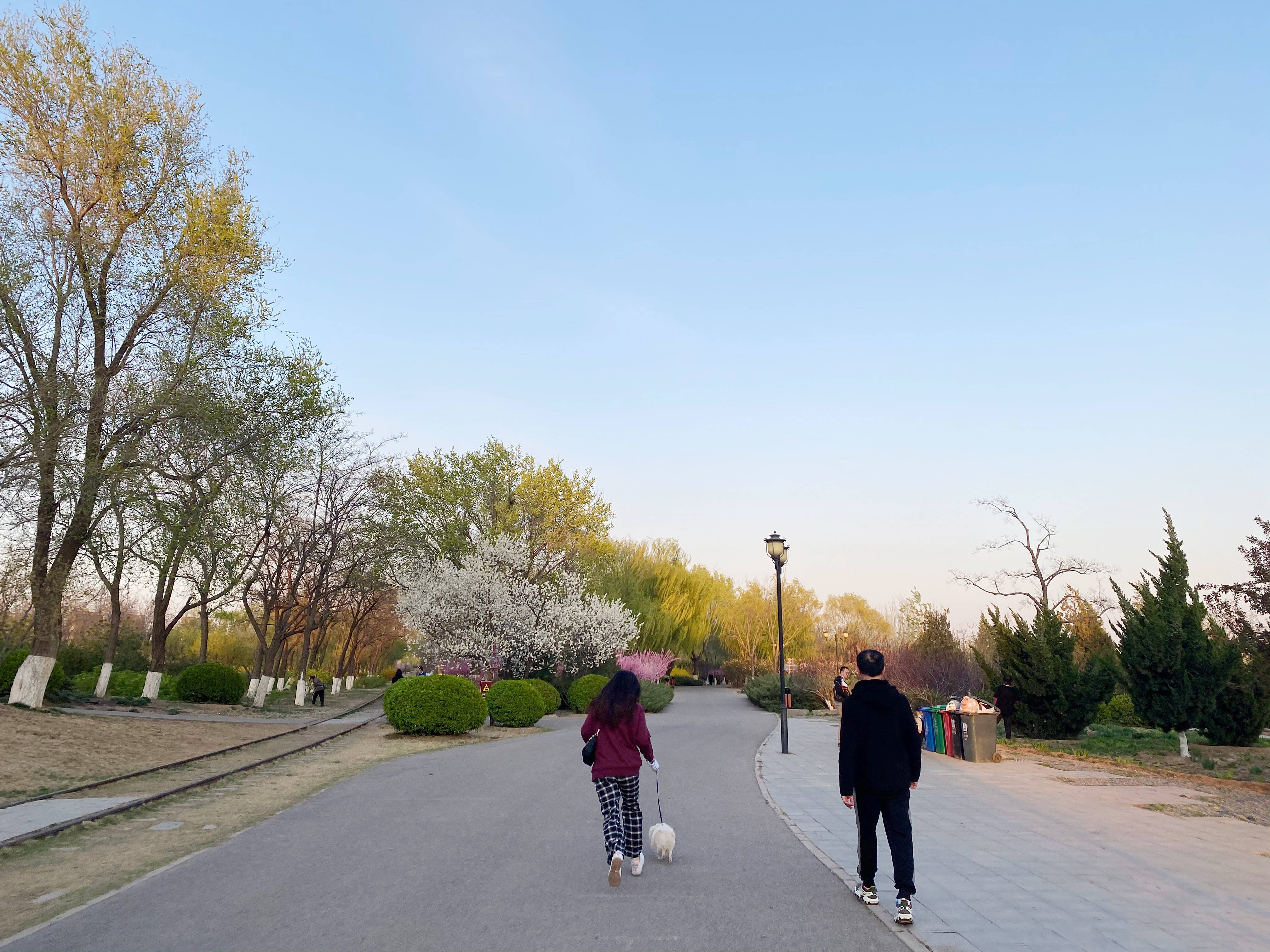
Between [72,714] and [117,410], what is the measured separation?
22.2 ft

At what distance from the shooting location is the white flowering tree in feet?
95.5

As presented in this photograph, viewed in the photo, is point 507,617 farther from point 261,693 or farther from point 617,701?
point 617,701

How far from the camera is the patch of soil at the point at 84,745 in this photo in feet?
37.3

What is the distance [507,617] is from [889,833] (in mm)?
24350

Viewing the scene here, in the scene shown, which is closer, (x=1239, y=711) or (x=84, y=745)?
(x=84, y=745)

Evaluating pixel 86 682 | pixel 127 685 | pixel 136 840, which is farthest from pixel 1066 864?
pixel 86 682

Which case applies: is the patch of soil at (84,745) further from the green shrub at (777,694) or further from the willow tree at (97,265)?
the green shrub at (777,694)

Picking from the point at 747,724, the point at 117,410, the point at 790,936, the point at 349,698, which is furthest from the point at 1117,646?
the point at 349,698

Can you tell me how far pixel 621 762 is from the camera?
6504 millimetres

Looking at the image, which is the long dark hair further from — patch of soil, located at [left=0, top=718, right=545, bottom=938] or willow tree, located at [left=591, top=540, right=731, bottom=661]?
willow tree, located at [left=591, top=540, right=731, bottom=661]

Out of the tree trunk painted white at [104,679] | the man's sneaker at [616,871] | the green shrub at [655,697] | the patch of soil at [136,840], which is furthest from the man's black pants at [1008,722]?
the tree trunk painted white at [104,679]

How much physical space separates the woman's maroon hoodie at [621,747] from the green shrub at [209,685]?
88.4 ft

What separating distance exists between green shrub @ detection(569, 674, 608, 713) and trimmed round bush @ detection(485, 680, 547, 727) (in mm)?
5481

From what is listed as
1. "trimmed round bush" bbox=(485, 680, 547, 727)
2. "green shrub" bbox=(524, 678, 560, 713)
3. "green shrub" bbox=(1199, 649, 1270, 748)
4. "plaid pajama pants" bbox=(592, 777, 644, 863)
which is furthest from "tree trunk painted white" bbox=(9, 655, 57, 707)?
"green shrub" bbox=(1199, 649, 1270, 748)
